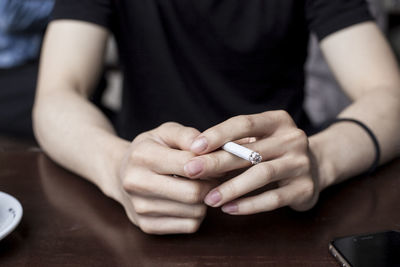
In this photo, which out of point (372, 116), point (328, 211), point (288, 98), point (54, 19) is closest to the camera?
point (328, 211)

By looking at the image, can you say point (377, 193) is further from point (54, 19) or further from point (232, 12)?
point (54, 19)

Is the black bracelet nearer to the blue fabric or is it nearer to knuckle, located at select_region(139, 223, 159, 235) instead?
knuckle, located at select_region(139, 223, 159, 235)

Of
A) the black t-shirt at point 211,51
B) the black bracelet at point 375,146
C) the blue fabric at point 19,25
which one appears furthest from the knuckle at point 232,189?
the blue fabric at point 19,25

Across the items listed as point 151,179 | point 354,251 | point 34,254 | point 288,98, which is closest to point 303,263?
point 354,251

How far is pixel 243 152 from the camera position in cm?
45

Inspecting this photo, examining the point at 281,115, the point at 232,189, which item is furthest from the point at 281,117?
the point at 232,189

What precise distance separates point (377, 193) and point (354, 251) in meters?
0.18

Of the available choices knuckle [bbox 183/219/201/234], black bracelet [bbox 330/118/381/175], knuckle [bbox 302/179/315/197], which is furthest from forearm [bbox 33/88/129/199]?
black bracelet [bbox 330/118/381/175]

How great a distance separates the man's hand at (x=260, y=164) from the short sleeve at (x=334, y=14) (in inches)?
15.6

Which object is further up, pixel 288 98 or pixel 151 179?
pixel 151 179

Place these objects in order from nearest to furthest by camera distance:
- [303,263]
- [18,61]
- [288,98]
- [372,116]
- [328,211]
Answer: [303,263] < [328,211] < [372,116] < [288,98] < [18,61]

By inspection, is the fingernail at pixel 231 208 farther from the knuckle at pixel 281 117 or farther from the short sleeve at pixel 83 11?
the short sleeve at pixel 83 11

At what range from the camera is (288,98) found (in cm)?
96

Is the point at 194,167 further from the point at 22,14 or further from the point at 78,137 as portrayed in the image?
the point at 22,14
